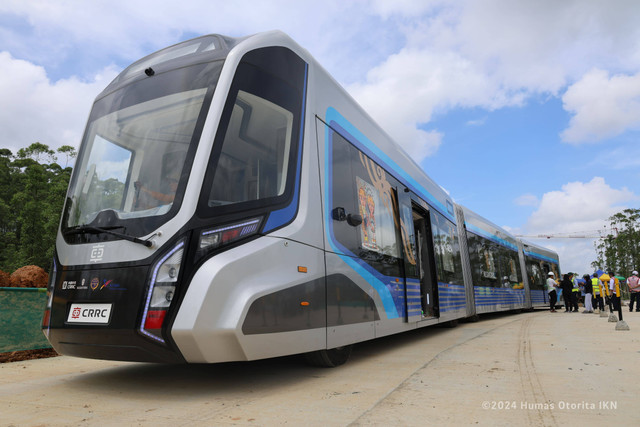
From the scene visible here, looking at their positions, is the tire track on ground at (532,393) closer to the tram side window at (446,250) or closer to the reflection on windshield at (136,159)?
the reflection on windshield at (136,159)

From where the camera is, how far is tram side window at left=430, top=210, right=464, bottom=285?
30.4 feet

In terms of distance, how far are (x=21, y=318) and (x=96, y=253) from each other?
3.63 m

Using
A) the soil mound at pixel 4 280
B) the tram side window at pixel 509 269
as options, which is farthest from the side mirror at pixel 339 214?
the tram side window at pixel 509 269

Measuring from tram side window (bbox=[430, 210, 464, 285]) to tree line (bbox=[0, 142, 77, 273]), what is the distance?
18.5 m

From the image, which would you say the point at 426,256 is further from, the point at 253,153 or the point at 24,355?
the point at 24,355

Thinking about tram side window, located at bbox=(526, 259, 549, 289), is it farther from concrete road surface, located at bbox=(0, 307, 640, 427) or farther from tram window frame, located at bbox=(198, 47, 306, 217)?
tram window frame, located at bbox=(198, 47, 306, 217)

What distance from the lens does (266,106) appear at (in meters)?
4.22

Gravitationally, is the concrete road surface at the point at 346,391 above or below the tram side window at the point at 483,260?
below

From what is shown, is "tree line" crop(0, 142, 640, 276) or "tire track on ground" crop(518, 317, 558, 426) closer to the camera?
"tire track on ground" crop(518, 317, 558, 426)

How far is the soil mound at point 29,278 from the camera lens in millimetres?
7297

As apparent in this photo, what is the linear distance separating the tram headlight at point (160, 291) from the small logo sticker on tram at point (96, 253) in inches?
24.3

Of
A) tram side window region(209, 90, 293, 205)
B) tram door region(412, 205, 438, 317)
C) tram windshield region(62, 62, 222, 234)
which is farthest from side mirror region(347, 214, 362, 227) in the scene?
tram door region(412, 205, 438, 317)

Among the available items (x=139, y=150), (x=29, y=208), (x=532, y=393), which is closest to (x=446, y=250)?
(x=532, y=393)

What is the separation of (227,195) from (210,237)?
1.32ft
